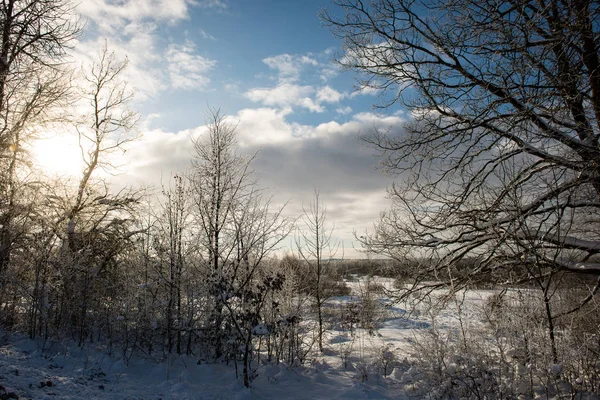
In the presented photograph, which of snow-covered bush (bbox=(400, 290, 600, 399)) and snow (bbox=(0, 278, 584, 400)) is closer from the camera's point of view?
snow (bbox=(0, 278, 584, 400))

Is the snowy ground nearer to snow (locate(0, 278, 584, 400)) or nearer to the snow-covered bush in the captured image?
snow (locate(0, 278, 584, 400))

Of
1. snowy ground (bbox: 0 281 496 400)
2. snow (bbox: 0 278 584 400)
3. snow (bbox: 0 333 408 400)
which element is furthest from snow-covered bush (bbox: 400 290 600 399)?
snow (bbox: 0 333 408 400)

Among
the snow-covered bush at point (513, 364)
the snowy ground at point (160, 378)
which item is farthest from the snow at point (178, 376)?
the snow-covered bush at point (513, 364)

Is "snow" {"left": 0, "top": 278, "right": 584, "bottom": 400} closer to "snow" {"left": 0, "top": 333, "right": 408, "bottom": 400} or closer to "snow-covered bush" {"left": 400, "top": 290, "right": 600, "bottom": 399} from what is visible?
"snow" {"left": 0, "top": 333, "right": 408, "bottom": 400}

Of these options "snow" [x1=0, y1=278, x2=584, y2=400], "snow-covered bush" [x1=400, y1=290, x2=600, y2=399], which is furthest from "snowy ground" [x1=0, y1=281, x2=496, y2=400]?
"snow-covered bush" [x1=400, y1=290, x2=600, y2=399]

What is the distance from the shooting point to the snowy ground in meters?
4.93

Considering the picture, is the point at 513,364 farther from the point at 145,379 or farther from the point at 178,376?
the point at 145,379

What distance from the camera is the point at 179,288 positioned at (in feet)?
25.2

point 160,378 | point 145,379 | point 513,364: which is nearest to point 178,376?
point 160,378

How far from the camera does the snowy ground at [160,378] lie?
4.93 metres

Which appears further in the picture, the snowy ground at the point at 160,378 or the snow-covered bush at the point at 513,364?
the snow-covered bush at the point at 513,364

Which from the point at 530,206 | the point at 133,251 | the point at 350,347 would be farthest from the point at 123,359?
the point at 530,206

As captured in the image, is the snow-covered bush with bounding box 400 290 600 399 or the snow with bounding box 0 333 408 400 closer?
the snow with bounding box 0 333 408 400

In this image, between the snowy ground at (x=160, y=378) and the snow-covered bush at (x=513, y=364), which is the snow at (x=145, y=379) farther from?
the snow-covered bush at (x=513, y=364)
